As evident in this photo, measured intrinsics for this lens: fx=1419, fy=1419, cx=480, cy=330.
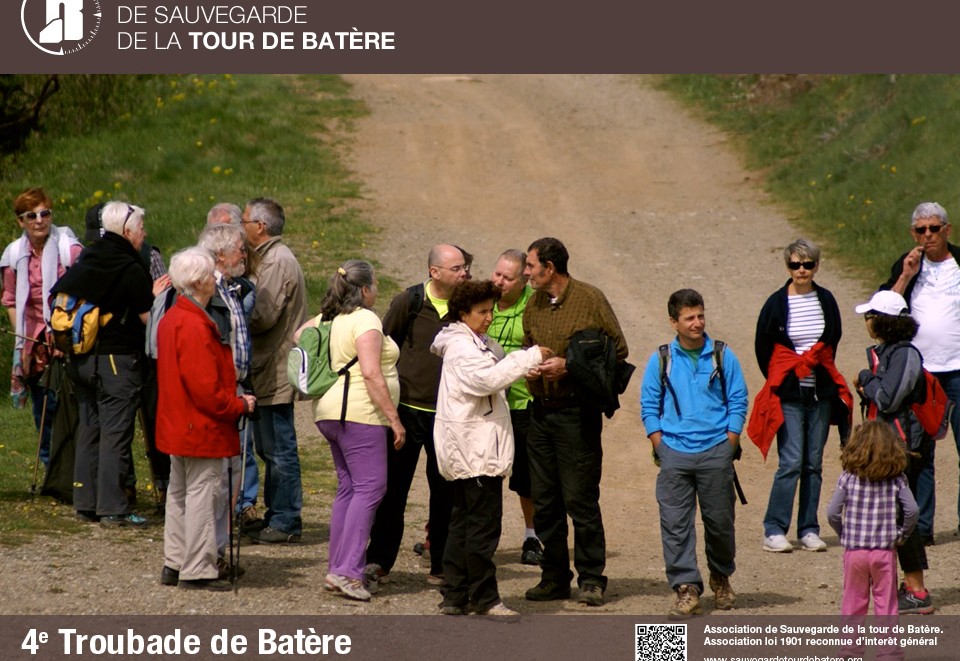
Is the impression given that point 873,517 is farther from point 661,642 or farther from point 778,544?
point 778,544

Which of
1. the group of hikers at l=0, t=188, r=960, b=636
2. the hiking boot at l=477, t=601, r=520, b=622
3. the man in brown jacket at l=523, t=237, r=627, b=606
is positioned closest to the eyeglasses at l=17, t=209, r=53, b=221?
the group of hikers at l=0, t=188, r=960, b=636

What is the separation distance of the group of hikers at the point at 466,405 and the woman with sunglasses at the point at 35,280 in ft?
2.33

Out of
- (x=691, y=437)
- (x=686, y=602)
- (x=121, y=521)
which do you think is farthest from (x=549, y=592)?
(x=121, y=521)

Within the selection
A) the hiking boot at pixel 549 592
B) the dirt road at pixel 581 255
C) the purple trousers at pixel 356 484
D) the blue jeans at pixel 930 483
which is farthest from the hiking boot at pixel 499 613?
the blue jeans at pixel 930 483

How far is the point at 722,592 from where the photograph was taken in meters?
7.31

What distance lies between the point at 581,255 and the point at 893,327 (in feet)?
31.4

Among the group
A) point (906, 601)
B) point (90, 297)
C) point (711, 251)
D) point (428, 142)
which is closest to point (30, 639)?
point (90, 297)

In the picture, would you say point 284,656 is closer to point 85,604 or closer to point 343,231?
point 85,604

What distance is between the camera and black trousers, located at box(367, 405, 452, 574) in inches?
302

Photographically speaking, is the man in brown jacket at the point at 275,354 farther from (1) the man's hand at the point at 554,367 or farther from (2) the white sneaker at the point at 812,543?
(2) the white sneaker at the point at 812,543

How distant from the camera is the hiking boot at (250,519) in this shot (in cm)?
855

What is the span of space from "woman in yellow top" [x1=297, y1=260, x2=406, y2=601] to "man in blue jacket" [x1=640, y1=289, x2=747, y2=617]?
4.32ft

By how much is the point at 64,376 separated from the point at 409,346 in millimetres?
2358

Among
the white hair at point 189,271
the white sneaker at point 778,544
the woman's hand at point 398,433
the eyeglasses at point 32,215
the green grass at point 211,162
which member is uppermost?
the green grass at point 211,162
